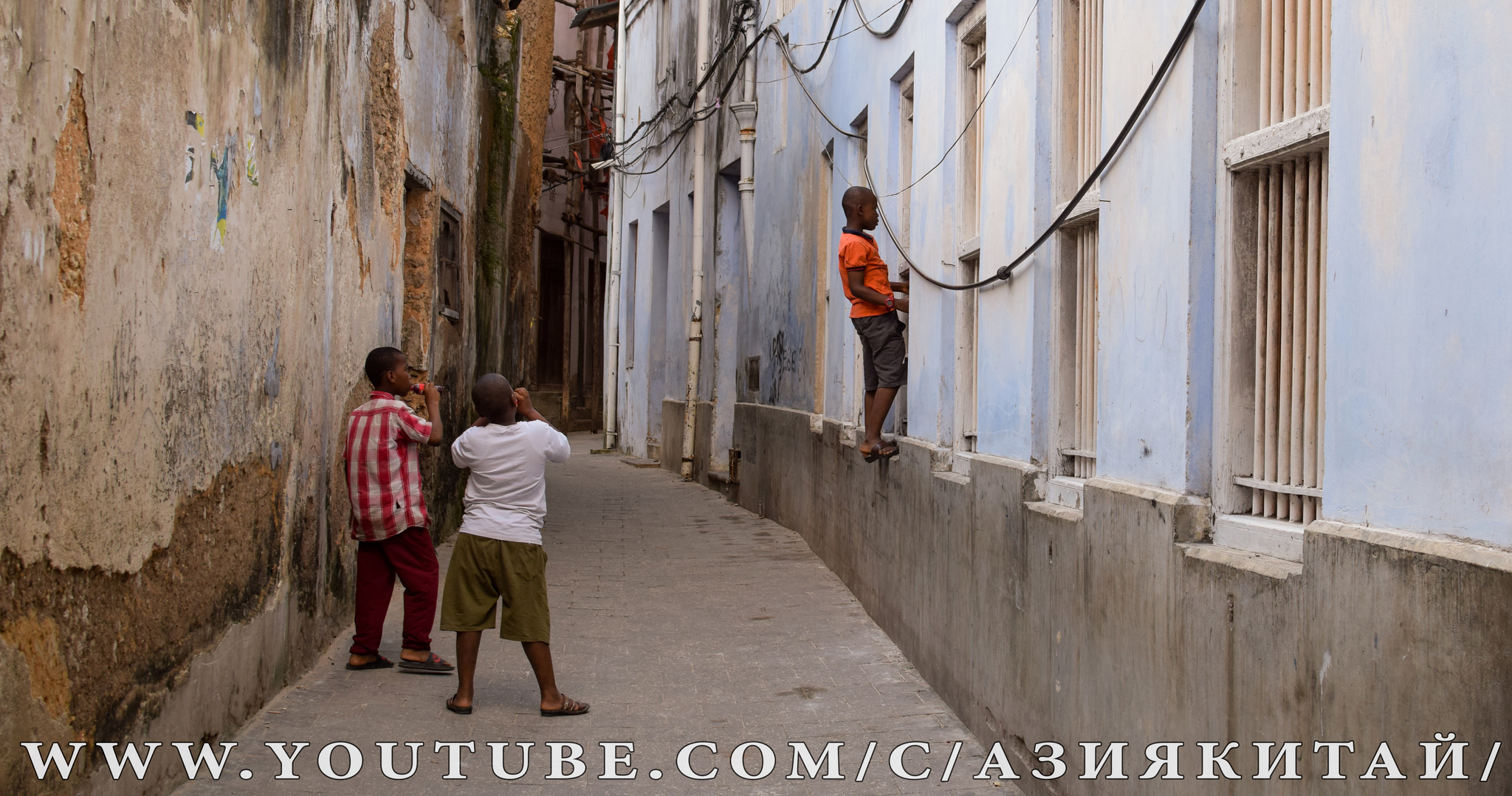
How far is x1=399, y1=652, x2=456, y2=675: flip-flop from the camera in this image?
20.3 ft

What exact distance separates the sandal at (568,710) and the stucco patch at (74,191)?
282cm

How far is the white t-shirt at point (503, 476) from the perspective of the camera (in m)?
5.38

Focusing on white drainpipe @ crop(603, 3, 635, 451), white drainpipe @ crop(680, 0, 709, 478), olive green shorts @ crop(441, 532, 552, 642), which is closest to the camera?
olive green shorts @ crop(441, 532, 552, 642)

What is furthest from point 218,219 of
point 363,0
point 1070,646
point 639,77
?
point 639,77

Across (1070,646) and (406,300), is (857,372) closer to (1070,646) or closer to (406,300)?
(406,300)

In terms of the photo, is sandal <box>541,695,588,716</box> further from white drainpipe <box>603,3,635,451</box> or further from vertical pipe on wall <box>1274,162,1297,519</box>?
white drainpipe <box>603,3,635,451</box>

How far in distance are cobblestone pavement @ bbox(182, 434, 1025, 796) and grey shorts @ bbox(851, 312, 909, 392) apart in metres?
1.48

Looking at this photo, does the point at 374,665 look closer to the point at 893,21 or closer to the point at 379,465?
the point at 379,465

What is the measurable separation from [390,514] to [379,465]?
231mm

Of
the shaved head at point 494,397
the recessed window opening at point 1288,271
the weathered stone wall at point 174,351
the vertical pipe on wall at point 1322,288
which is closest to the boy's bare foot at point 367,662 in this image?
the weathered stone wall at point 174,351

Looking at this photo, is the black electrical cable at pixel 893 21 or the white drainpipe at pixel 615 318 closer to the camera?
the black electrical cable at pixel 893 21

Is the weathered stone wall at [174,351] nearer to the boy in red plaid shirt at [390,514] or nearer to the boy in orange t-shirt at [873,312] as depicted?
the boy in red plaid shirt at [390,514]

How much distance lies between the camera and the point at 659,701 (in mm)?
5938

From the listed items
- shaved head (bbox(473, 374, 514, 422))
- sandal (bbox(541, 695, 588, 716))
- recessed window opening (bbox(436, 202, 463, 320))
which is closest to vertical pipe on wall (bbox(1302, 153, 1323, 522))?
shaved head (bbox(473, 374, 514, 422))
